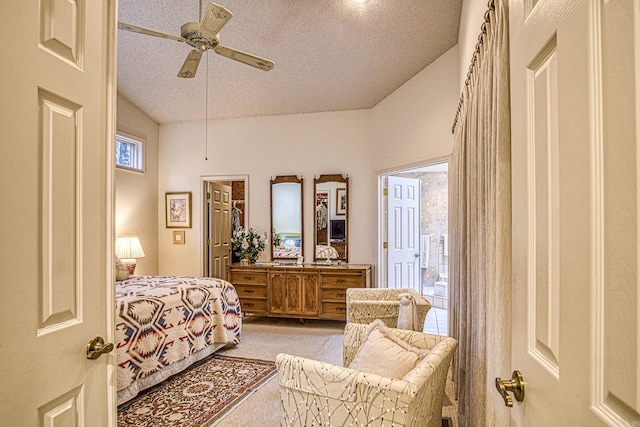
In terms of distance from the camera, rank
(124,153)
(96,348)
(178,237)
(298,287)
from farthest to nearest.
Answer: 1. (178,237)
2. (124,153)
3. (298,287)
4. (96,348)

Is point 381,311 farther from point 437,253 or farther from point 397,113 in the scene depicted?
point 437,253

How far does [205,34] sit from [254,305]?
3.63 m

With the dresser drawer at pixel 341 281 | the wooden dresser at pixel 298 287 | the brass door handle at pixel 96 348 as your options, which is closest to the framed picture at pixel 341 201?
the wooden dresser at pixel 298 287

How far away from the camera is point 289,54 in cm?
436

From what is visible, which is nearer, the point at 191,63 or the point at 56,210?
the point at 56,210

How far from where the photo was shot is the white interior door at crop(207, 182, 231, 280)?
612 centimetres

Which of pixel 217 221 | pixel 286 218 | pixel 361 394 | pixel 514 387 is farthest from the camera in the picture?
pixel 217 221

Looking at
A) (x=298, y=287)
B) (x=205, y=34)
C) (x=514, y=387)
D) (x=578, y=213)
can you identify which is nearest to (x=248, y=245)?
(x=298, y=287)

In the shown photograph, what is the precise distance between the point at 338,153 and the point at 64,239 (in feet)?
15.2

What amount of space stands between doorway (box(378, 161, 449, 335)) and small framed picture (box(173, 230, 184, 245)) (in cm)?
317

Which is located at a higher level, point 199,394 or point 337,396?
point 337,396

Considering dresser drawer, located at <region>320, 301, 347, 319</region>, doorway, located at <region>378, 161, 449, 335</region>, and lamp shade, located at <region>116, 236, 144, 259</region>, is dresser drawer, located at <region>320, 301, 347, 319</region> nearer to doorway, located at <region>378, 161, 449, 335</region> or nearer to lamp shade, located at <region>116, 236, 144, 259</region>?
doorway, located at <region>378, 161, 449, 335</region>

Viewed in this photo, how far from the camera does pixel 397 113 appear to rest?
4832 mm

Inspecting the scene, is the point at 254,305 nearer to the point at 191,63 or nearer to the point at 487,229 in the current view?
the point at 191,63
